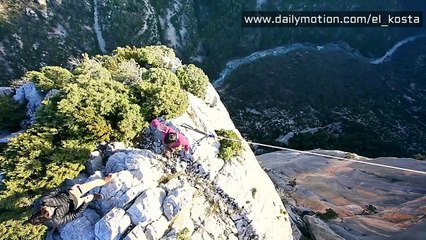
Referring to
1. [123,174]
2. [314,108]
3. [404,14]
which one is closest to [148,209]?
[123,174]

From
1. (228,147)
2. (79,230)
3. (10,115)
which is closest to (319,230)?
(228,147)

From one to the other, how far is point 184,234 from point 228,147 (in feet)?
17.2

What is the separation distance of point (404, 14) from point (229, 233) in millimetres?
106653

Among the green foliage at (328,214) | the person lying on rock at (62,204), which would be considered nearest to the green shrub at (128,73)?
the person lying on rock at (62,204)

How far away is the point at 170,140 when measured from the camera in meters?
15.4

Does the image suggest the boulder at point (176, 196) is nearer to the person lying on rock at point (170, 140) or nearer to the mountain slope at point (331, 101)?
the person lying on rock at point (170, 140)

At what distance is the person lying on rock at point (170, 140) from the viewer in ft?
50.6

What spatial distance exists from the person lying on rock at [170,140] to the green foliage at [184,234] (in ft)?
11.3

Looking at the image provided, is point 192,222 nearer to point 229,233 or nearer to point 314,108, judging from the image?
point 229,233

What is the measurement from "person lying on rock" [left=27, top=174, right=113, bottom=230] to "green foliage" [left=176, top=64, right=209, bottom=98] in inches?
308

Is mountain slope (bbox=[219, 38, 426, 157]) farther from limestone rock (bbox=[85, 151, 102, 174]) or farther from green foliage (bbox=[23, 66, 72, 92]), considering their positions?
limestone rock (bbox=[85, 151, 102, 174])

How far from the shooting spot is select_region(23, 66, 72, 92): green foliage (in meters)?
18.3

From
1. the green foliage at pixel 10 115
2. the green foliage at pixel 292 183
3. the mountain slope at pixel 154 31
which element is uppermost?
the mountain slope at pixel 154 31

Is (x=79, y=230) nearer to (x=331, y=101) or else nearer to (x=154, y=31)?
(x=154, y=31)
